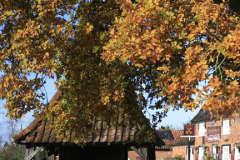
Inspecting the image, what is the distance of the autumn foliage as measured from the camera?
22.4 ft

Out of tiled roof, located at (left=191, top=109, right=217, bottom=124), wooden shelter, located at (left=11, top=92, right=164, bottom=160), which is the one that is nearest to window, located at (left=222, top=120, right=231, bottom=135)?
tiled roof, located at (left=191, top=109, right=217, bottom=124)

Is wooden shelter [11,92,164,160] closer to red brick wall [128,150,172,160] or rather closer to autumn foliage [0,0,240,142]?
autumn foliage [0,0,240,142]

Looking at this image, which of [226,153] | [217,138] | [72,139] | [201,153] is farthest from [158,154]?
[72,139]

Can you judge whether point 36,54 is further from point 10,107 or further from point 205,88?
point 205,88

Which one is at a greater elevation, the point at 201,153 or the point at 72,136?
the point at 72,136

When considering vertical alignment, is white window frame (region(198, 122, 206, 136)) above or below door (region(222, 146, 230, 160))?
above

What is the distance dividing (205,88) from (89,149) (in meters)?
10.6

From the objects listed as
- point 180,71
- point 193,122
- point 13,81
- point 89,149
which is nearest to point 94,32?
point 13,81

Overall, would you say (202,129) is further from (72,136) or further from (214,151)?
(72,136)

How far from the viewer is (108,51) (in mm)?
7531

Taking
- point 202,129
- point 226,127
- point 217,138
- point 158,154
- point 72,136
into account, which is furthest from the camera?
point 158,154

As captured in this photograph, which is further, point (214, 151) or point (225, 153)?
point (214, 151)

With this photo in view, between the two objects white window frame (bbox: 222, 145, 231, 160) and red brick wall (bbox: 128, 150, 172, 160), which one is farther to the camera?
red brick wall (bbox: 128, 150, 172, 160)

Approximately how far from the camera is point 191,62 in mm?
6605
